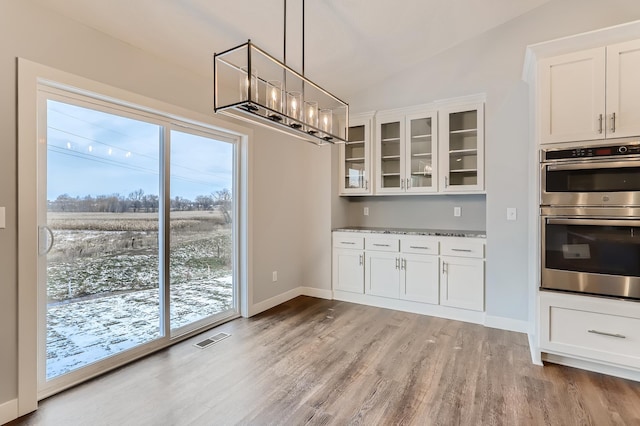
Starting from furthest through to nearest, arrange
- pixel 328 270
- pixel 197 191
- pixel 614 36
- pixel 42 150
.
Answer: pixel 328 270 → pixel 197 191 → pixel 614 36 → pixel 42 150

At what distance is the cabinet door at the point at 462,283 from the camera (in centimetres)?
359

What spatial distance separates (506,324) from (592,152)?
1.87m

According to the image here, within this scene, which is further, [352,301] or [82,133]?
[352,301]

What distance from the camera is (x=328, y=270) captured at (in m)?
4.56

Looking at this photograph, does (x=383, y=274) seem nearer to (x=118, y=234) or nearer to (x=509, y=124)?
(x=509, y=124)

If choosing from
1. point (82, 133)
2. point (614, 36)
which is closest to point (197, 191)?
point (82, 133)

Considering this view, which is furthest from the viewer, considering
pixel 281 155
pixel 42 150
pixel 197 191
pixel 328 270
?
pixel 328 270

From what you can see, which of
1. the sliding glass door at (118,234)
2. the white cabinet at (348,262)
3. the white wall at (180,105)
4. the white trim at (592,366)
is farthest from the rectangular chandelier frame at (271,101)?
the white trim at (592,366)

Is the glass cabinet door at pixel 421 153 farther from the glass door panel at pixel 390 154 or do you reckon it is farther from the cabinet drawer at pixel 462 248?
the cabinet drawer at pixel 462 248

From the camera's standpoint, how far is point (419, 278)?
3.91m

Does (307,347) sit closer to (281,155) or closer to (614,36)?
(281,155)

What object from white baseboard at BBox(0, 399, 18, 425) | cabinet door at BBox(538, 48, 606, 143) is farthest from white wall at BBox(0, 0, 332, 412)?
cabinet door at BBox(538, 48, 606, 143)

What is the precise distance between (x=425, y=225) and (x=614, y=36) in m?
2.58

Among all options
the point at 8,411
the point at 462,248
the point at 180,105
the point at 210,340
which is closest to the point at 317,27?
the point at 180,105
